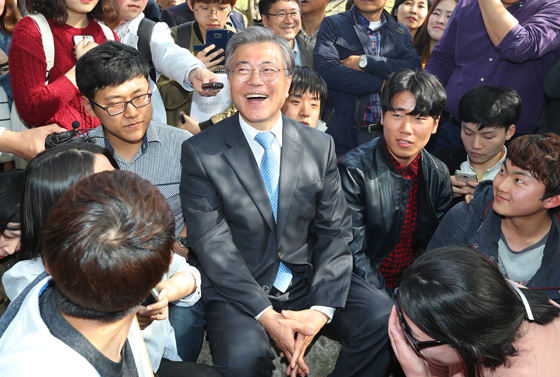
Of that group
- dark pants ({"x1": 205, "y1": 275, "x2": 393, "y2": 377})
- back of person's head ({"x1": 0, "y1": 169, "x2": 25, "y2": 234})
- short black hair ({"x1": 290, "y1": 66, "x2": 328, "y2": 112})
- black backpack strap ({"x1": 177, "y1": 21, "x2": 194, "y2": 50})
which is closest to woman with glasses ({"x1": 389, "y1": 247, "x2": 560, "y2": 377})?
dark pants ({"x1": 205, "y1": 275, "x2": 393, "y2": 377})

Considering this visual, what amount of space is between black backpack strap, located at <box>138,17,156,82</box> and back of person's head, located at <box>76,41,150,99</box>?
89 centimetres

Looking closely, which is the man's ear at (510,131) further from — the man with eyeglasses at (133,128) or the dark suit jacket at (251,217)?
the man with eyeglasses at (133,128)

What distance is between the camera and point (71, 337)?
146 cm

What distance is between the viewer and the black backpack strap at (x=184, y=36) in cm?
421

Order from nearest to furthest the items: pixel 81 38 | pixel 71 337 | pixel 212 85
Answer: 1. pixel 71 337
2. pixel 81 38
3. pixel 212 85

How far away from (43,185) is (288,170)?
1245mm

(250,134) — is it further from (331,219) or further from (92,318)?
(92,318)

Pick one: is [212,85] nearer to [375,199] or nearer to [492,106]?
[375,199]

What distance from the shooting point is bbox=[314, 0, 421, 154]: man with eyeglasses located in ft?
14.3

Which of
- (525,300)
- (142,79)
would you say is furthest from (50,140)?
(525,300)

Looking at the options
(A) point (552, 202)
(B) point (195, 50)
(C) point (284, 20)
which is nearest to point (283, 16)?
(C) point (284, 20)

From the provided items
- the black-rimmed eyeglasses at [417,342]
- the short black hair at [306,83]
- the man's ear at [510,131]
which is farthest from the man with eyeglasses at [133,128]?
the man's ear at [510,131]

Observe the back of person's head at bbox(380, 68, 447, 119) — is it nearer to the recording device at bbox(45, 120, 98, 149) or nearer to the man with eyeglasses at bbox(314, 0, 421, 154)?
the man with eyeglasses at bbox(314, 0, 421, 154)

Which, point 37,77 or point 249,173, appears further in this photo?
point 37,77
